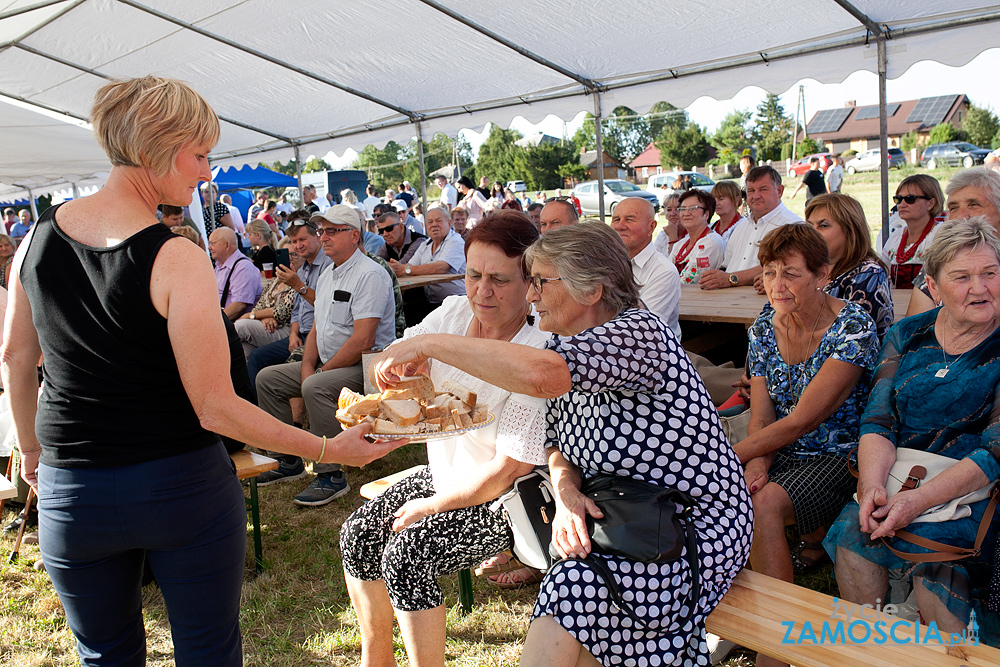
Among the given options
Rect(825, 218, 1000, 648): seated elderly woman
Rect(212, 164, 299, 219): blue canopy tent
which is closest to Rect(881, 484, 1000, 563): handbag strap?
Rect(825, 218, 1000, 648): seated elderly woman

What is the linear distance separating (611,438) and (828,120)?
77188 millimetres

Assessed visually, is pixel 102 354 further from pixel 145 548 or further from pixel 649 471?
pixel 649 471

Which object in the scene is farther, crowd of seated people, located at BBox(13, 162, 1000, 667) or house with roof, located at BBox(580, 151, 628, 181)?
house with roof, located at BBox(580, 151, 628, 181)

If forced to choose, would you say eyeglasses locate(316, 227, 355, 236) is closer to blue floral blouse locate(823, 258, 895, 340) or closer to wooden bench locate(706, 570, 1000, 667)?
blue floral blouse locate(823, 258, 895, 340)

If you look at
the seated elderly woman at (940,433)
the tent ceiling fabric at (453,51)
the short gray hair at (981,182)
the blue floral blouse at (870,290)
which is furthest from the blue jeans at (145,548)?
the tent ceiling fabric at (453,51)

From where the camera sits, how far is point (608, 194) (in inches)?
1117

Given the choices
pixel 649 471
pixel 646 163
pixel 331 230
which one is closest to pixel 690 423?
pixel 649 471

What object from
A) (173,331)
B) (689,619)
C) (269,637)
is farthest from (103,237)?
(269,637)

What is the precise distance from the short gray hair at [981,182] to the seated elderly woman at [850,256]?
0.53 meters

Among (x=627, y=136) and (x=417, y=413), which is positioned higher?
(x=627, y=136)

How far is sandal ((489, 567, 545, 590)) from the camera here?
3186 millimetres

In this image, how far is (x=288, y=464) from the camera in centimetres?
494

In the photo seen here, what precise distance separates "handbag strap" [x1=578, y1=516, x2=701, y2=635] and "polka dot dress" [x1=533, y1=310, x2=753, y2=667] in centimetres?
1

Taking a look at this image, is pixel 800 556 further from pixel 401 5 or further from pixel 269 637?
pixel 401 5
